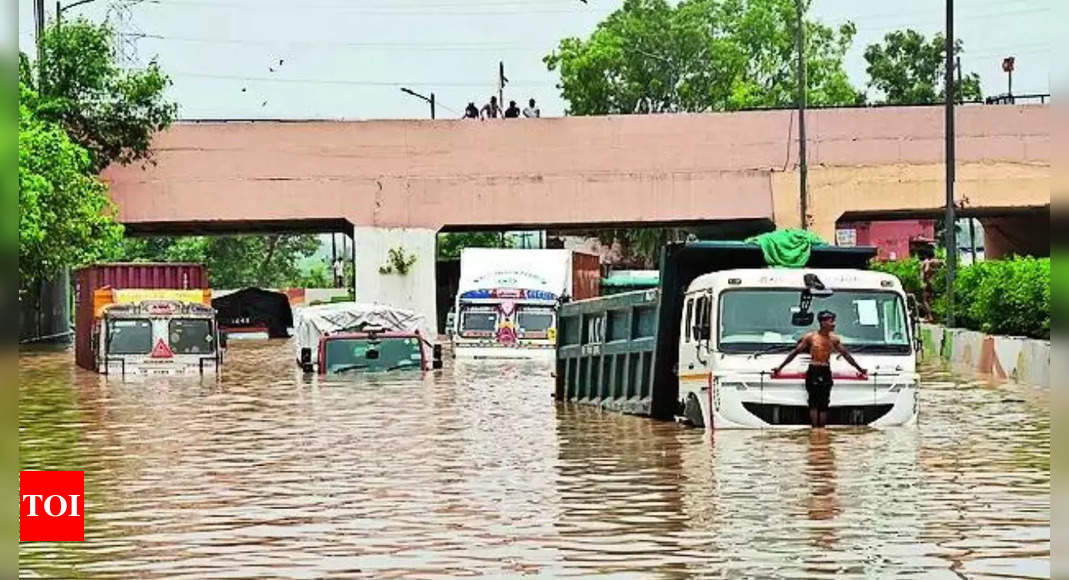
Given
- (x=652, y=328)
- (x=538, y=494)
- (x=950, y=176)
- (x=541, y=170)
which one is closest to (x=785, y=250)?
(x=652, y=328)

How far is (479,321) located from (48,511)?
37.9 metres

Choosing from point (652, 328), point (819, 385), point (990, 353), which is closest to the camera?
point (819, 385)

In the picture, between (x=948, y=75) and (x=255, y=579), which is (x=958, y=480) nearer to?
(x=255, y=579)

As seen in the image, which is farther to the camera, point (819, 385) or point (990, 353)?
point (990, 353)

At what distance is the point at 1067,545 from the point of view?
24.6 ft

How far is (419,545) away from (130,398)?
22501 millimetres

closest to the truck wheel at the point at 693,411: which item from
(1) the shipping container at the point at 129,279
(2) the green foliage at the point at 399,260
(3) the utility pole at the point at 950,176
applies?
(3) the utility pole at the point at 950,176

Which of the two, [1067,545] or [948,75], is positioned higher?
[948,75]

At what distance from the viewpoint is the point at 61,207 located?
5234 centimetres

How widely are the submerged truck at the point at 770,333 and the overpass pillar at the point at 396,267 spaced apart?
1382 inches

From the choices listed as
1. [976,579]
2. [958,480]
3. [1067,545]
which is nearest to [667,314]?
[958,480]

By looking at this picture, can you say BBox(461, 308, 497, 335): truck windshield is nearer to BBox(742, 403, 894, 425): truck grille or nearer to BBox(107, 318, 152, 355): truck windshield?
BBox(107, 318, 152, 355): truck windshield

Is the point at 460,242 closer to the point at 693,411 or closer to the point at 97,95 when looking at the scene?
the point at 97,95

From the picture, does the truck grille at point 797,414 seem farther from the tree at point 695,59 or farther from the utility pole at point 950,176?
the tree at point 695,59
